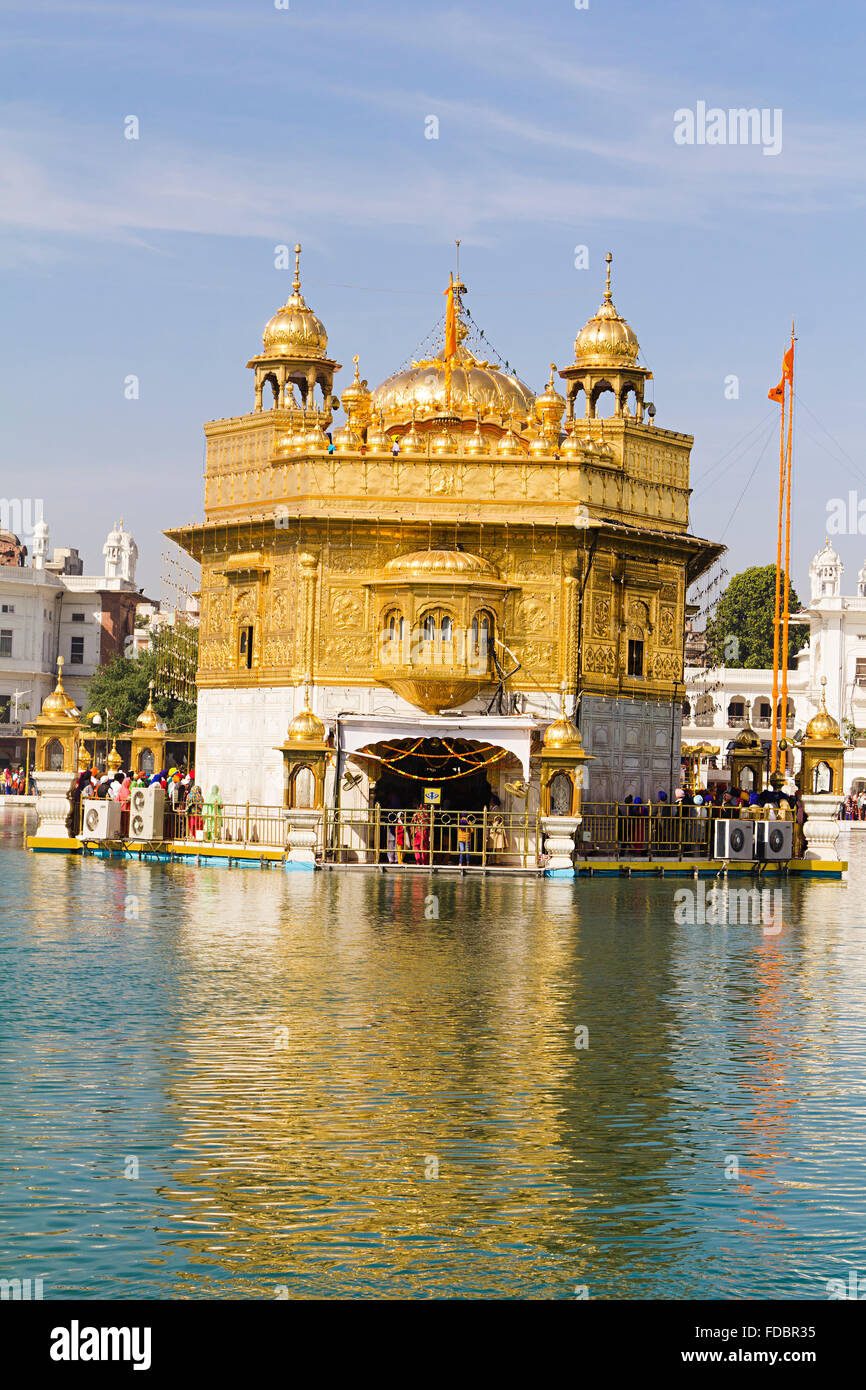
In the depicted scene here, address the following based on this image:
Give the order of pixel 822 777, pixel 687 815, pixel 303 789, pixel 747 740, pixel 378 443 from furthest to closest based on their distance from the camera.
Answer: pixel 747 740, pixel 687 815, pixel 822 777, pixel 378 443, pixel 303 789

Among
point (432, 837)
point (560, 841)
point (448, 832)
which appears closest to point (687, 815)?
point (560, 841)

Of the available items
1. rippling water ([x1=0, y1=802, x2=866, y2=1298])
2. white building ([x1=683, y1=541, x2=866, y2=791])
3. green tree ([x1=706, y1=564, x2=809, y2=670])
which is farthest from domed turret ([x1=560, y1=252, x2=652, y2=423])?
green tree ([x1=706, y1=564, x2=809, y2=670])

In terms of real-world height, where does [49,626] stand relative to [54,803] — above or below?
above

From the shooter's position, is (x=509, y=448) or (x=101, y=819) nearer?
(x=101, y=819)

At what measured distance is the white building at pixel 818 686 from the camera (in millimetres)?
108375

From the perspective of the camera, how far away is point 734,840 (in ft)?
141

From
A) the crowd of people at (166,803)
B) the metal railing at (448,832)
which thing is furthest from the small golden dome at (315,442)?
the metal railing at (448,832)

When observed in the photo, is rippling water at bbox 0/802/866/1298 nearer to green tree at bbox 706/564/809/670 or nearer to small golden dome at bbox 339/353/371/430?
small golden dome at bbox 339/353/371/430

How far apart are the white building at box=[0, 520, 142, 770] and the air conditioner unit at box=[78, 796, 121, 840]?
219 feet

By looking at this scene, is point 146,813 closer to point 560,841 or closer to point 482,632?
point 482,632

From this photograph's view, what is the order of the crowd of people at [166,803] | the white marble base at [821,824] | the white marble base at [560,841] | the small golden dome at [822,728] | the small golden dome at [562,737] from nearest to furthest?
the white marble base at [560,841] < the small golden dome at [562,737] < the crowd of people at [166,803] < the white marble base at [821,824] < the small golden dome at [822,728]

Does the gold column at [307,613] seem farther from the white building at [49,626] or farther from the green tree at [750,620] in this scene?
the green tree at [750,620]

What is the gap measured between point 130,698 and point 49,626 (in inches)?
967

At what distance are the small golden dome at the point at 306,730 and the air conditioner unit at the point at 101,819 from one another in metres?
4.56
